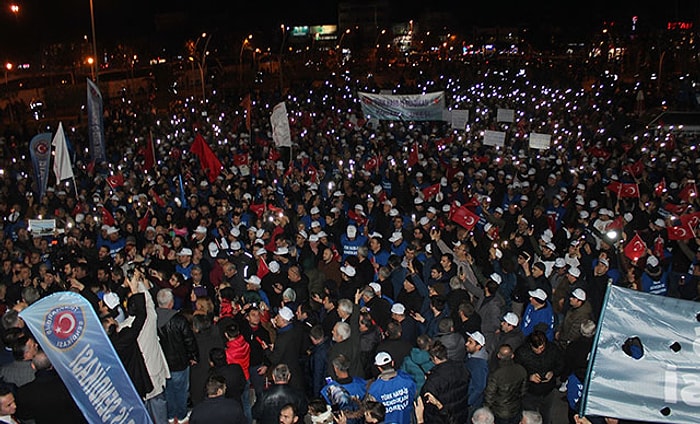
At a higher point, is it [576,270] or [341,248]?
[576,270]

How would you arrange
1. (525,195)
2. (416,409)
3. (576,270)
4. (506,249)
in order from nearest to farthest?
(416,409) → (576,270) → (506,249) → (525,195)

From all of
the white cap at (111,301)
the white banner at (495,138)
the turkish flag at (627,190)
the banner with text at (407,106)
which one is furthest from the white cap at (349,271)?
the banner with text at (407,106)

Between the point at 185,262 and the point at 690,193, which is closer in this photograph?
the point at 185,262

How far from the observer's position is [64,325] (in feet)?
14.9

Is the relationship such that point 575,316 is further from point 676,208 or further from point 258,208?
point 258,208

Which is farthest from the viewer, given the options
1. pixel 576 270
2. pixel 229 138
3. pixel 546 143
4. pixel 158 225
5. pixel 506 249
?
pixel 229 138

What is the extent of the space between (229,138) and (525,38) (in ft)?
245

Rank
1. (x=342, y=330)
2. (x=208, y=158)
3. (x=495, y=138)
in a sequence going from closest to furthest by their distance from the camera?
(x=342, y=330) < (x=208, y=158) < (x=495, y=138)

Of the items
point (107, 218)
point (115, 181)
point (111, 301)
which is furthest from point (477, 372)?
point (115, 181)

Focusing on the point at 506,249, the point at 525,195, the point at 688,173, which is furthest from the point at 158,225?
the point at 688,173

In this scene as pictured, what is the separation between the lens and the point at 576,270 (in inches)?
308

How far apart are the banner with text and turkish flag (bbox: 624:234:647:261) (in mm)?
10801

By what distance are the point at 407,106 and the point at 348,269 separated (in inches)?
474

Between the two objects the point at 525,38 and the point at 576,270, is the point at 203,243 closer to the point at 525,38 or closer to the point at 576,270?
the point at 576,270
